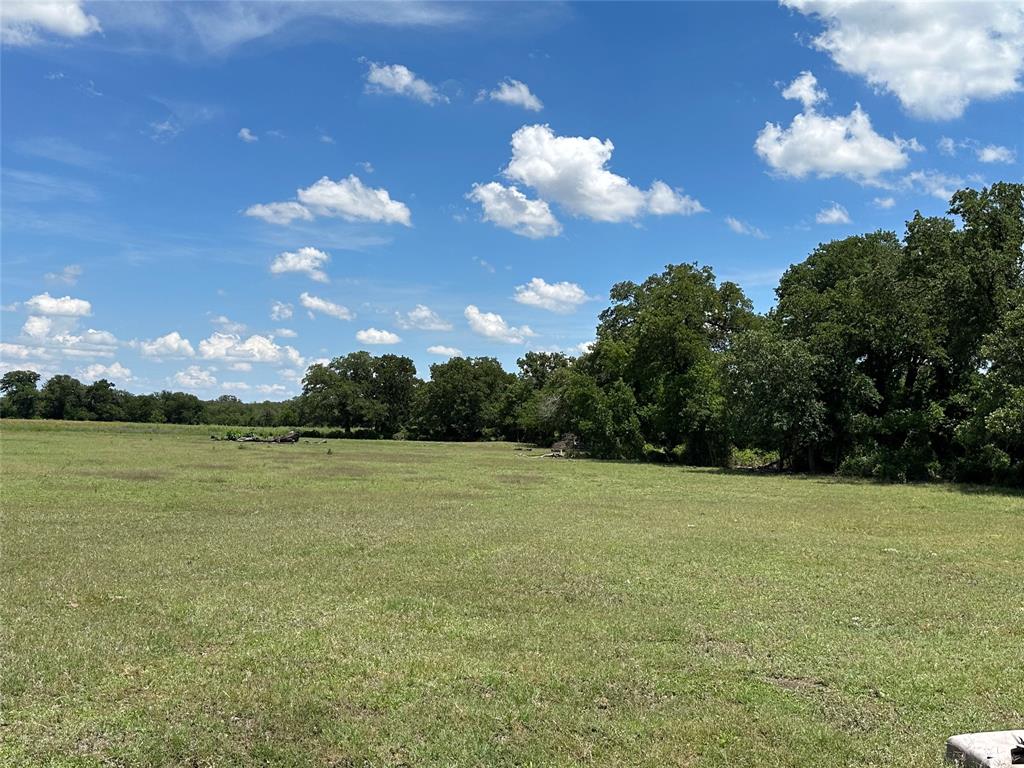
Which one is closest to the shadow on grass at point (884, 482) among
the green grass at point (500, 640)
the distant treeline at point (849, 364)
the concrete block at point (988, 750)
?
the distant treeline at point (849, 364)

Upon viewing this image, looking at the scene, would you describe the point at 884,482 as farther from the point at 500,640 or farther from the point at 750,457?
the point at 500,640

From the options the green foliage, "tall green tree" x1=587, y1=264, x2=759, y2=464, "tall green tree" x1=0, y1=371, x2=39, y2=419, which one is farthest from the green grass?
"tall green tree" x1=0, y1=371, x2=39, y2=419

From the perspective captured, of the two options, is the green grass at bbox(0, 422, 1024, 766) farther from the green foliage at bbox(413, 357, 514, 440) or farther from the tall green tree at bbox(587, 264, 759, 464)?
the green foliage at bbox(413, 357, 514, 440)

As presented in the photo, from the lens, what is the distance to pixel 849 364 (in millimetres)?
35594

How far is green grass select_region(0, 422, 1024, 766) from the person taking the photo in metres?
5.43

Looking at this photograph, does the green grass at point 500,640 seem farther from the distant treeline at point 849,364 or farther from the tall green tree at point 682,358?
the tall green tree at point 682,358

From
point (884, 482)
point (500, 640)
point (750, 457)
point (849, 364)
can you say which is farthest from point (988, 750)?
point (750, 457)

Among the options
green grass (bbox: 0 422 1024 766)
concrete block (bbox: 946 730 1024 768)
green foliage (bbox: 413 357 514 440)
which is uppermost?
green foliage (bbox: 413 357 514 440)

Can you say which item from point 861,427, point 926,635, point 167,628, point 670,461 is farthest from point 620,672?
point 670,461

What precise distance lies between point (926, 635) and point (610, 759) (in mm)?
5118

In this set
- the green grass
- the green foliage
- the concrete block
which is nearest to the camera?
the concrete block

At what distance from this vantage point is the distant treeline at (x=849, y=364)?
30250 mm

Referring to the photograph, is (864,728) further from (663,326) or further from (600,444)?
(600,444)

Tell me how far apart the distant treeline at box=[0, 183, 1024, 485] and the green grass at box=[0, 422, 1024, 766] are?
1553 cm
